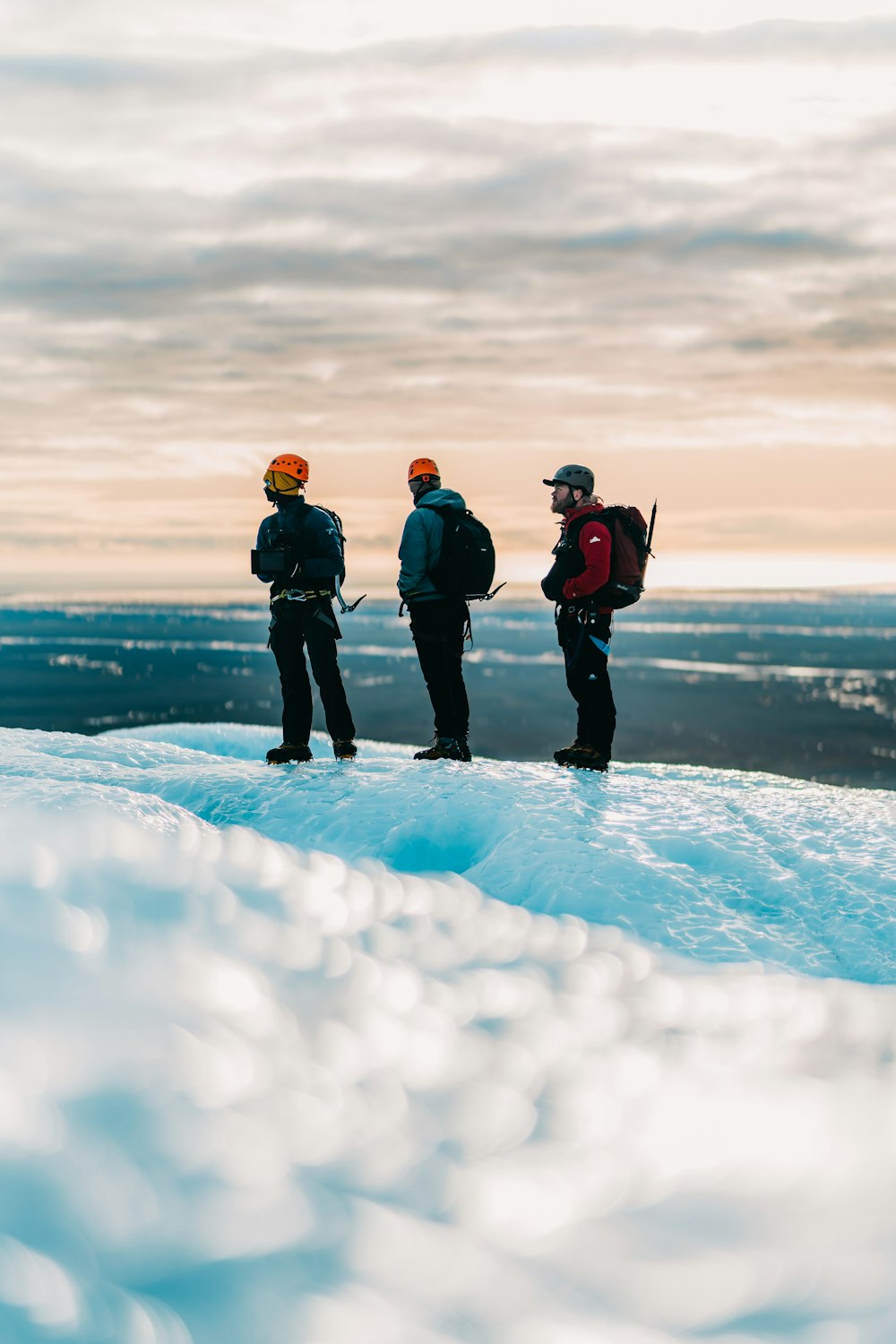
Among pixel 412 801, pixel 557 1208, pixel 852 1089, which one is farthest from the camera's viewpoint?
pixel 412 801

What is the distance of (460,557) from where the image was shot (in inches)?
332

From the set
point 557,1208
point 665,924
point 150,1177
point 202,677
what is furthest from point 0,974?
point 202,677

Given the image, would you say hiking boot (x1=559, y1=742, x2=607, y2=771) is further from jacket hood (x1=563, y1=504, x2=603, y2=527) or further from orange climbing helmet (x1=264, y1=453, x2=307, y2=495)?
orange climbing helmet (x1=264, y1=453, x2=307, y2=495)

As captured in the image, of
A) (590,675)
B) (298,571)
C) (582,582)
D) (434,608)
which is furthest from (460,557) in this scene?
(590,675)

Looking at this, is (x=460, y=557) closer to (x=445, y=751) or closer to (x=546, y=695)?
(x=445, y=751)

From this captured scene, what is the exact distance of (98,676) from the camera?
3132 inches

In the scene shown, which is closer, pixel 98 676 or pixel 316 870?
pixel 316 870

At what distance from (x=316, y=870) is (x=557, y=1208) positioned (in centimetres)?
228

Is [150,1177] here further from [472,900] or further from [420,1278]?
[472,900]

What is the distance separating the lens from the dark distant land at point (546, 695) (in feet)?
150

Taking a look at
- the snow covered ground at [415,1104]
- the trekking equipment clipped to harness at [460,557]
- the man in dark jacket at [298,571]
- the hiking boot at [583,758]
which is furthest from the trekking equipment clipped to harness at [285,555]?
the snow covered ground at [415,1104]

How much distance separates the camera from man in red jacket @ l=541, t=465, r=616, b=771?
818 cm

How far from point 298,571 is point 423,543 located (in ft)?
3.52

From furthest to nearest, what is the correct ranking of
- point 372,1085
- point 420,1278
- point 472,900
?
point 472,900, point 372,1085, point 420,1278
